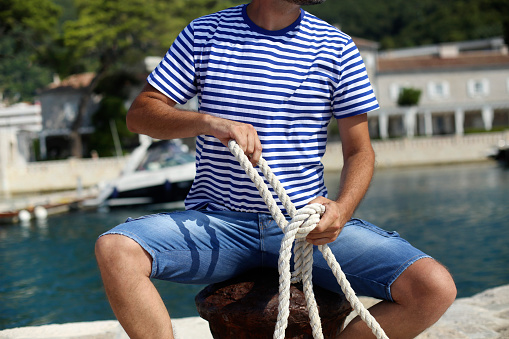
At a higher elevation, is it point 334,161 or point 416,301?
point 416,301

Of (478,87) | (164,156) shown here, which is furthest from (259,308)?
(478,87)

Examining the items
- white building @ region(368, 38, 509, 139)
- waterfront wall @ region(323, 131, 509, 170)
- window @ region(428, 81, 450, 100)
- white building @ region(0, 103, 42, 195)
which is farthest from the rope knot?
window @ region(428, 81, 450, 100)

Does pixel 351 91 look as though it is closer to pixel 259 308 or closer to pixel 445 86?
pixel 259 308

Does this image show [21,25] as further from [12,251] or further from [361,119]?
[361,119]

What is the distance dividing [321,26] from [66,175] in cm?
3374

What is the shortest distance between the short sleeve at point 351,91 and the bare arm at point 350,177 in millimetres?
48

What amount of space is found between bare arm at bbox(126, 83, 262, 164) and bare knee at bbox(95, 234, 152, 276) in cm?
42

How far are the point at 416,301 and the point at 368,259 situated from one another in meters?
0.21

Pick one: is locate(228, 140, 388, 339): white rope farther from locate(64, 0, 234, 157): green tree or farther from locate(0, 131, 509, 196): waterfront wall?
locate(64, 0, 234, 157): green tree

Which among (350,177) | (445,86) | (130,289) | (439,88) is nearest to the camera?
(130,289)

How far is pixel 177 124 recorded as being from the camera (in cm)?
209

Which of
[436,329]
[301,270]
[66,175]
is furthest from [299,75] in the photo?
[66,175]

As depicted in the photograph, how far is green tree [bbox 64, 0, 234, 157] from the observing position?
36.5 metres

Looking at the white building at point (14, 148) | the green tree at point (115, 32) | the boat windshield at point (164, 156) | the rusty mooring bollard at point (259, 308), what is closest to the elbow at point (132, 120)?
the rusty mooring bollard at point (259, 308)
